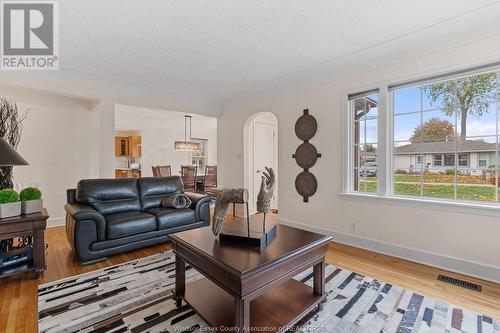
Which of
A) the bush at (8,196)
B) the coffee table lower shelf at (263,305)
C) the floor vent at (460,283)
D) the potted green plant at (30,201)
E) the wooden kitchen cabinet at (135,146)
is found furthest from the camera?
the wooden kitchen cabinet at (135,146)

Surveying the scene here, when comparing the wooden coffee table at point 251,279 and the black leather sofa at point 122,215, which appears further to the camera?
the black leather sofa at point 122,215

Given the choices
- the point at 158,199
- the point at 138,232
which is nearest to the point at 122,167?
the point at 158,199

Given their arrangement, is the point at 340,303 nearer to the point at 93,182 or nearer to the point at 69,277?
the point at 69,277

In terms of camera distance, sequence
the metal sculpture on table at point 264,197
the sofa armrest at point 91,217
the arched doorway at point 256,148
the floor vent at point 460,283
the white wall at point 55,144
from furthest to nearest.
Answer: the arched doorway at point 256,148 → the white wall at point 55,144 → the sofa armrest at point 91,217 → the floor vent at point 460,283 → the metal sculpture on table at point 264,197

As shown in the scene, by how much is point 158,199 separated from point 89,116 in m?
2.30

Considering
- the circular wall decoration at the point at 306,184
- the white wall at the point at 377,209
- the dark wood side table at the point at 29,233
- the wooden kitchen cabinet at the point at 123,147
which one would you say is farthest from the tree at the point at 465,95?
the wooden kitchen cabinet at the point at 123,147

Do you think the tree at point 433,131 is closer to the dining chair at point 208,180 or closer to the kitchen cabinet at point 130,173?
the dining chair at point 208,180

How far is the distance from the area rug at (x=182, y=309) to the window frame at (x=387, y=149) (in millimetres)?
1126

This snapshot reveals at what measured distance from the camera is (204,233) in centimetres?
203

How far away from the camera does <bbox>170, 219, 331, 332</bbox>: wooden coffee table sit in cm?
140

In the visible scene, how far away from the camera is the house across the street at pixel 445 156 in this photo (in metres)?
2.51

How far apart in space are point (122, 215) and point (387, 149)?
11.5 ft

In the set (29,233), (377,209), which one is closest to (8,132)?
(29,233)

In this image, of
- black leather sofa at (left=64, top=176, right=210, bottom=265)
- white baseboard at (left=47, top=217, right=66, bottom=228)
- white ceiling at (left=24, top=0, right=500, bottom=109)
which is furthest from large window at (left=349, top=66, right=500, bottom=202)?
white baseboard at (left=47, top=217, right=66, bottom=228)
